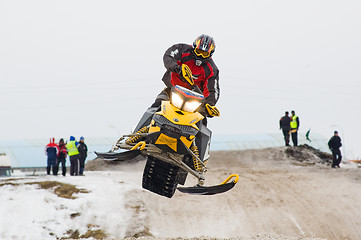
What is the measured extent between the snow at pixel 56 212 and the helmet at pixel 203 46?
858 centimetres

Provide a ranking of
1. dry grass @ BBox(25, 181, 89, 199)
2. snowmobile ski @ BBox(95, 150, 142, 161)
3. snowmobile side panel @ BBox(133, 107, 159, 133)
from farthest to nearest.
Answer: dry grass @ BBox(25, 181, 89, 199), snowmobile side panel @ BBox(133, 107, 159, 133), snowmobile ski @ BBox(95, 150, 142, 161)

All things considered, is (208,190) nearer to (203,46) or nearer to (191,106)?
(191,106)

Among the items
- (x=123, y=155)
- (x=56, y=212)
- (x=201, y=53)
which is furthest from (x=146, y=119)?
(x=56, y=212)

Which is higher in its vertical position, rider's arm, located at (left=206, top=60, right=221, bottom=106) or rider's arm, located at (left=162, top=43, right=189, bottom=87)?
rider's arm, located at (left=162, top=43, right=189, bottom=87)

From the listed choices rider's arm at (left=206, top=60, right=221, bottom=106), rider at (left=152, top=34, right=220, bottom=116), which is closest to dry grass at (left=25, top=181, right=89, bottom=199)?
rider at (left=152, top=34, right=220, bottom=116)

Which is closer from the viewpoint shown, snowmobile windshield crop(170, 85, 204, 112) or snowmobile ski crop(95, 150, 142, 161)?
snowmobile windshield crop(170, 85, 204, 112)

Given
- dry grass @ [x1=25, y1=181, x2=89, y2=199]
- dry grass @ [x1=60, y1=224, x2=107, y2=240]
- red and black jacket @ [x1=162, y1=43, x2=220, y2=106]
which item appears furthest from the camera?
dry grass @ [x1=25, y1=181, x2=89, y2=199]

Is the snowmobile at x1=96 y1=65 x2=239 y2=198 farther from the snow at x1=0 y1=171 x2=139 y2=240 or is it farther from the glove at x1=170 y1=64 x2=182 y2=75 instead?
the snow at x1=0 y1=171 x2=139 y2=240

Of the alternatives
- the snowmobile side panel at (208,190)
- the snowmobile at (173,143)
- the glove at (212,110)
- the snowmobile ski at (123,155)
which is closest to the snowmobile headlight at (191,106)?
the snowmobile at (173,143)

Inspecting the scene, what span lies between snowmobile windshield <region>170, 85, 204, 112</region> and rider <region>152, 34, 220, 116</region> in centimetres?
39

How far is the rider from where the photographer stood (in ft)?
28.1

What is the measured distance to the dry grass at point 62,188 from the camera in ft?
58.1

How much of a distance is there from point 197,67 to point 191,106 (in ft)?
3.31

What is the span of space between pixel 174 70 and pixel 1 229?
32.4ft
